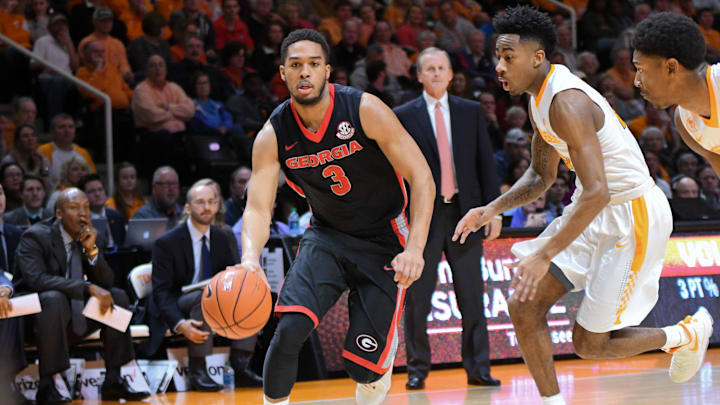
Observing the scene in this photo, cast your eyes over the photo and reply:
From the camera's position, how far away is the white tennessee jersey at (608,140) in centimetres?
409

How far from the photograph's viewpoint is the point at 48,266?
652cm

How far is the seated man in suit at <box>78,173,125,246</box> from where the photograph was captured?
25.8 ft

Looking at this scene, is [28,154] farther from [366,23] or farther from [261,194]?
[366,23]

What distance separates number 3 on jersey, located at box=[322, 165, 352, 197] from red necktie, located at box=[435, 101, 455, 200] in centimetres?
212

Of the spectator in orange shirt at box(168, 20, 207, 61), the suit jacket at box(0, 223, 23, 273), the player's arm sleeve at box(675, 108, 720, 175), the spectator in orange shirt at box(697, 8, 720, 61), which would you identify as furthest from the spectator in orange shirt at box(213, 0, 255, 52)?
the player's arm sleeve at box(675, 108, 720, 175)

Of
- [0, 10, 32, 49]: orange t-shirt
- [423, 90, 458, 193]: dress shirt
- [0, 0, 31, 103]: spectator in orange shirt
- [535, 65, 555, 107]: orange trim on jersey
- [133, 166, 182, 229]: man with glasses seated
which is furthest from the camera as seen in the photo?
[0, 10, 32, 49]: orange t-shirt

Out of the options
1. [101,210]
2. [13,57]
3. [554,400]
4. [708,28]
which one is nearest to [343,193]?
[554,400]

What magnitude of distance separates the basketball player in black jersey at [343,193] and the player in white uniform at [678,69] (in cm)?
108

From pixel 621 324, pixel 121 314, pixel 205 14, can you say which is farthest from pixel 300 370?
pixel 205 14

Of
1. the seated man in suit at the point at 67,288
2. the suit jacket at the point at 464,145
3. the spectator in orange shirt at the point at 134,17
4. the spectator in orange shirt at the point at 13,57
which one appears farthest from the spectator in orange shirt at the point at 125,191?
the suit jacket at the point at 464,145

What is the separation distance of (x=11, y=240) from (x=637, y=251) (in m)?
4.64

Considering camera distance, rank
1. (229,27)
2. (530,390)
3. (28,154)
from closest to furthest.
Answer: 1. (530,390)
2. (28,154)
3. (229,27)

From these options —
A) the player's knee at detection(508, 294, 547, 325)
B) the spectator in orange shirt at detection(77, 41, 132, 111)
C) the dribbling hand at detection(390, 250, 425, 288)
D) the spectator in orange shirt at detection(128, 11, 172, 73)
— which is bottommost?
the player's knee at detection(508, 294, 547, 325)

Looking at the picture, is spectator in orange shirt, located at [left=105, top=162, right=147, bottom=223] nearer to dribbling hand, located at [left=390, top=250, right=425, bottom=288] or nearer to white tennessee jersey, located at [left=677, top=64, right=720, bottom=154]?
dribbling hand, located at [left=390, top=250, right=425, bottom=288]
